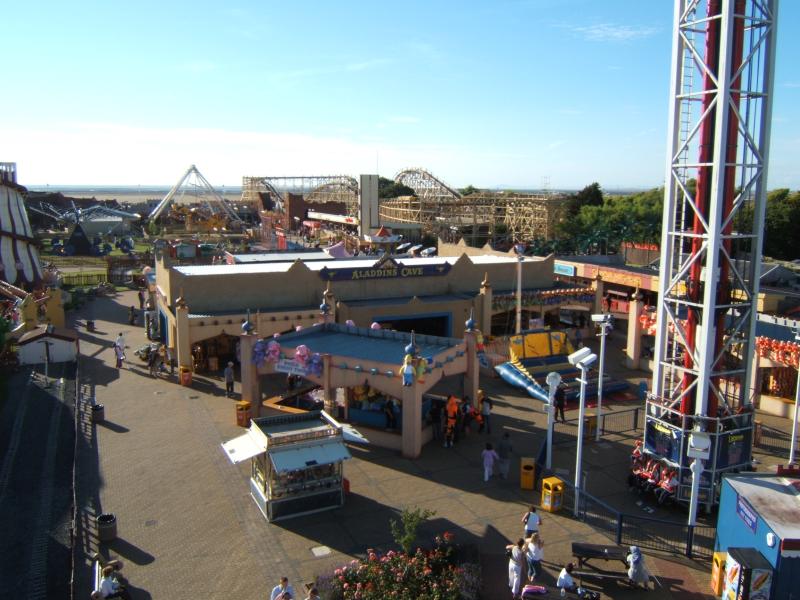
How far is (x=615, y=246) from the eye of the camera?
Answer: 262 feet

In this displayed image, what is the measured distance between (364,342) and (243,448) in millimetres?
8457

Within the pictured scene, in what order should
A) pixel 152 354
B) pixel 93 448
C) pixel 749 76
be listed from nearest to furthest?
pixel 749 76
pixel 93 448
pixel 152 354

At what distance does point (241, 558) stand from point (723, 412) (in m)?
13.5

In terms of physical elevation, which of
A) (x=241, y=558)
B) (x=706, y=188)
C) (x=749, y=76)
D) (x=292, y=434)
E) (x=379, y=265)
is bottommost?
(x=241, y=558)

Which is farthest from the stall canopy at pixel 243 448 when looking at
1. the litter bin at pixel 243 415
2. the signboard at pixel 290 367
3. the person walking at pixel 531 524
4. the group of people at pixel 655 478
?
the group of people at pixel 655 478

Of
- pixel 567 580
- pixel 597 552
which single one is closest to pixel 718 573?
pixel 597 552

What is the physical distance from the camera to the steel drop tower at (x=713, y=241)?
1741 cm

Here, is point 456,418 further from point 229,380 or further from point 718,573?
point 229,380

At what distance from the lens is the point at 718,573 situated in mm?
13828

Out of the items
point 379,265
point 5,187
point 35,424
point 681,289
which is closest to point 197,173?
point 5,187

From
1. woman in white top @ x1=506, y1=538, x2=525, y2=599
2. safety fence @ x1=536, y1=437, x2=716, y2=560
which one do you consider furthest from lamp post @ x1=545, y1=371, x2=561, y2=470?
woman in white top @ x1=506, y1=538, x2=525, y2=599

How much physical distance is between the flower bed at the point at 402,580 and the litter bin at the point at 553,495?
14.7ft

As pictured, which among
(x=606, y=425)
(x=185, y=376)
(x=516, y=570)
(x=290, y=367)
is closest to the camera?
(x=516, y=570)

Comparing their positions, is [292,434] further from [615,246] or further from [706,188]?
[615,246]
